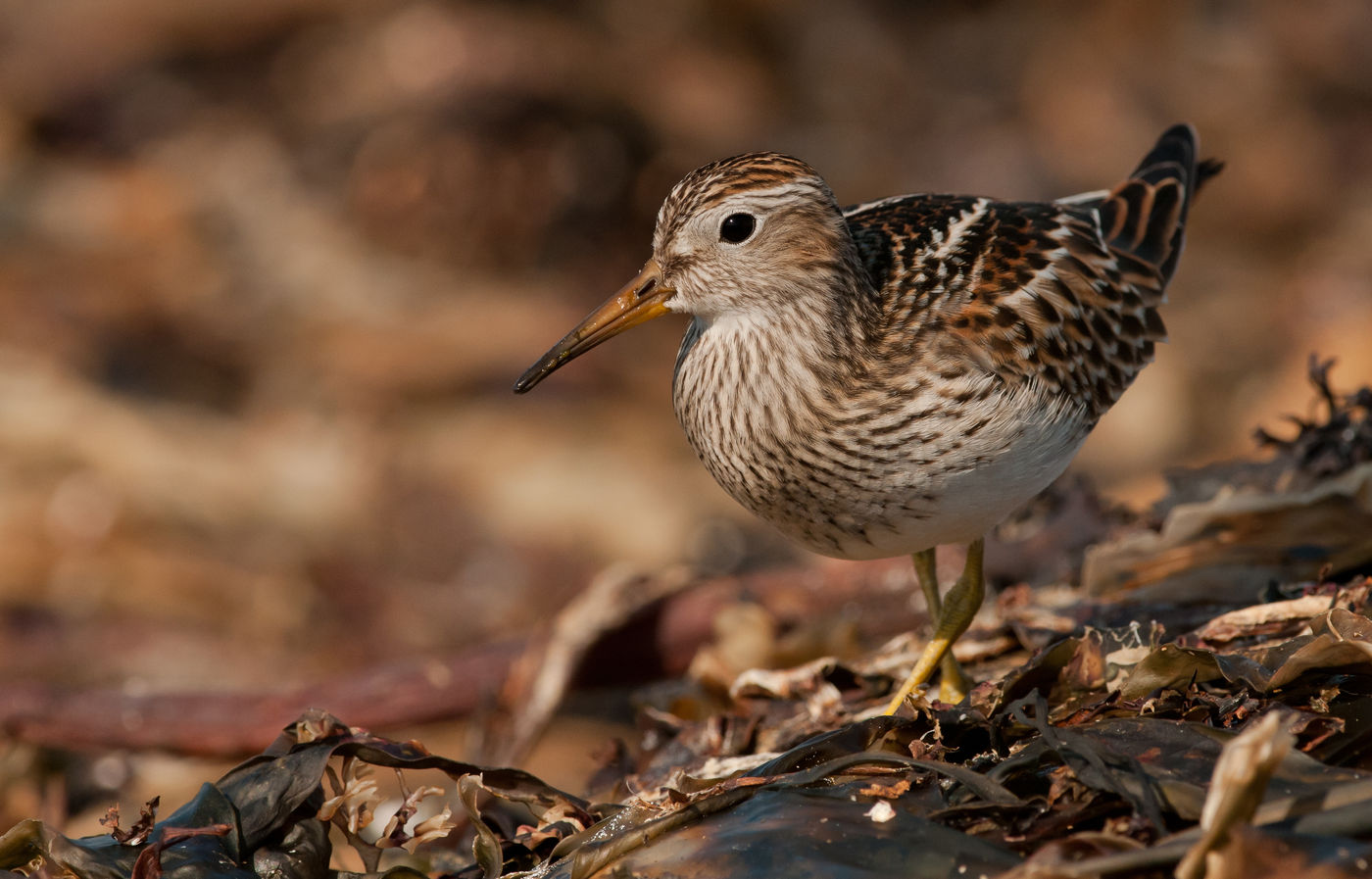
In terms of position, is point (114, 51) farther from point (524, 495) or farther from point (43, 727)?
point (43, 727)

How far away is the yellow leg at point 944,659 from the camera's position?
166 inches

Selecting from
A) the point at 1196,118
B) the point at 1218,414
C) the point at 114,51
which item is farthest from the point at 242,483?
the point at 1196,118

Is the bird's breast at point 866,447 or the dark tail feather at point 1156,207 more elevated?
the dark tail feather at point 1156,207

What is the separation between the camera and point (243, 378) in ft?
30.0

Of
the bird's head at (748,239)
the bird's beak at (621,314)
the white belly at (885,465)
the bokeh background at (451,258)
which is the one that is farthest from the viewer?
the bokeh background at (451,258)

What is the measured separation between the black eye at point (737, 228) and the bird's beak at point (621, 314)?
22 cm

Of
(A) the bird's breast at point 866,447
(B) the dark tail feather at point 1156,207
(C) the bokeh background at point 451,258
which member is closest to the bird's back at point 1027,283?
(B) the dark tail feather at point 1156,207

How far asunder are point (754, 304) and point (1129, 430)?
21.0ft

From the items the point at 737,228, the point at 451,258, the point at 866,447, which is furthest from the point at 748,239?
the point at 451,258

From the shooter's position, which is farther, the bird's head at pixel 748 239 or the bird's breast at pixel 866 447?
the bird's head at pixel 748 239

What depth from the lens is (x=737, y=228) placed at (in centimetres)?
394

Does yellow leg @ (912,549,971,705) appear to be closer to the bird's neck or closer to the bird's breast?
the bird's breast

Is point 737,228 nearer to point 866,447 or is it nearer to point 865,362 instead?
point 865,362

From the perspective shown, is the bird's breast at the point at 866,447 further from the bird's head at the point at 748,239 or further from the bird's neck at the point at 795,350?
the bird's head at the point at 748,239
